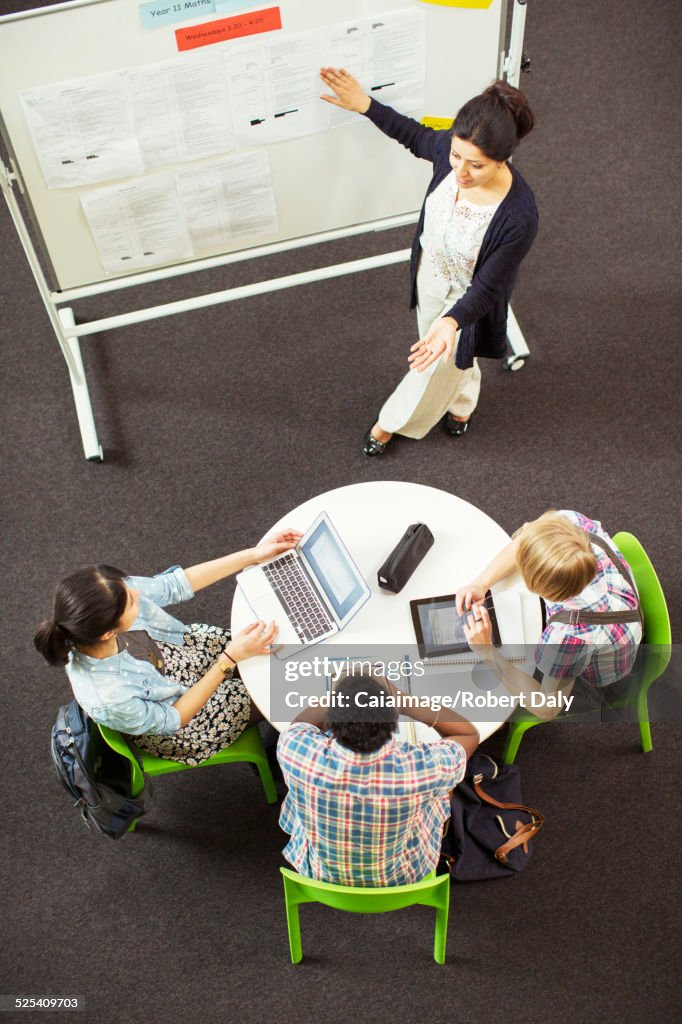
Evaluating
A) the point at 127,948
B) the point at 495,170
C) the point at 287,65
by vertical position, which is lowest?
the point at 127,948

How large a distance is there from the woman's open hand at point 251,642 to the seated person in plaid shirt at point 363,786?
232 mm

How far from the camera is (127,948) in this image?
2.38 m

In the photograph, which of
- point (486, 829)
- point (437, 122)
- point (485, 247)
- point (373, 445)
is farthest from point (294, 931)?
point (437, 122)

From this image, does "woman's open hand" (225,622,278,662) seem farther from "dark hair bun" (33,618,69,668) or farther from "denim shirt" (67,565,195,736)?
"dark hair bun" (33,618,69,668)

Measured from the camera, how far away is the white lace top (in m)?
2.41

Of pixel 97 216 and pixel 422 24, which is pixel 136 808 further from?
pixel 422 24

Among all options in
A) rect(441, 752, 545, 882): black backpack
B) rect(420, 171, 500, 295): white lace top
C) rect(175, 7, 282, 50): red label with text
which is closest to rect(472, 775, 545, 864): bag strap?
rect(441, 752, 545, 882): black backpack

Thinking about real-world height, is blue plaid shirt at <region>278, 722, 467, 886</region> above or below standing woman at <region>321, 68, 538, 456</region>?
below

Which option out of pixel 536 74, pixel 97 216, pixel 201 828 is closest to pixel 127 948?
pixel 201 828

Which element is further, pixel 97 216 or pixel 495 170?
pixel 97 216

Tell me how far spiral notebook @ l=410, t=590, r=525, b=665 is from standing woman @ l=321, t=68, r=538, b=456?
2.40 ft

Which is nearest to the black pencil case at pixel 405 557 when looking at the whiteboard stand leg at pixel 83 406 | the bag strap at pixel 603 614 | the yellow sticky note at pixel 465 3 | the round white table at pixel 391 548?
the round white table at pixel 391 548

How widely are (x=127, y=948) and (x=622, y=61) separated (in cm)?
406

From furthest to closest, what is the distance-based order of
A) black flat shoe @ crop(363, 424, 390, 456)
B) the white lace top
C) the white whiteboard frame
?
black flat shoe @ crop(363, 424, 390, 456), the white whiteboard frame, the white lace top
